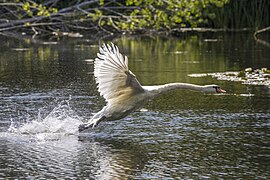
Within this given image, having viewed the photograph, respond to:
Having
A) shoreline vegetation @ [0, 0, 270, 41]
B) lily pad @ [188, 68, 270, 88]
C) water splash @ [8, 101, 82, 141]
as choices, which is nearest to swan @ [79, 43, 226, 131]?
water splash @ [8, 101, 82, 141]

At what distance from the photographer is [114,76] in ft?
35.2

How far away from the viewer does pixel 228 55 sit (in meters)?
23.3

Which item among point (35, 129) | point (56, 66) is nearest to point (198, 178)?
point (35, 129)

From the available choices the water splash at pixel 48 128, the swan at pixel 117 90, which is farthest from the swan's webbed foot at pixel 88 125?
the water splash at pixel 48 128

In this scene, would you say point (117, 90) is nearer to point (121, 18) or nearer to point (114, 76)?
point (114, 76)

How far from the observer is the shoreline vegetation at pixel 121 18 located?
29.0 meters

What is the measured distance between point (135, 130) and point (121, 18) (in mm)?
20643

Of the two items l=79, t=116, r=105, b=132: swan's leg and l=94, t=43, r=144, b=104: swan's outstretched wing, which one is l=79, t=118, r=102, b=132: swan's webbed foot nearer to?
l=79, t=116, r=105, b=132: swan's leg

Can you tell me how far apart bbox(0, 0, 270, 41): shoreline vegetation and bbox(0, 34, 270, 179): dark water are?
9.15 meters

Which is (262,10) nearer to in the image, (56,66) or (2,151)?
(56,66)

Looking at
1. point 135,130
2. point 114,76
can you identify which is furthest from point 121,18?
point 114,76

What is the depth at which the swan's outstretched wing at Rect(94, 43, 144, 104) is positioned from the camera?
10578mm

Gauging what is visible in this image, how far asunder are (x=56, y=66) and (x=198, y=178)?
12497mm

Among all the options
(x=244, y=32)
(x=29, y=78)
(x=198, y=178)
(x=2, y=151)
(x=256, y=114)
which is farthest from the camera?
(x=244, y=32)
